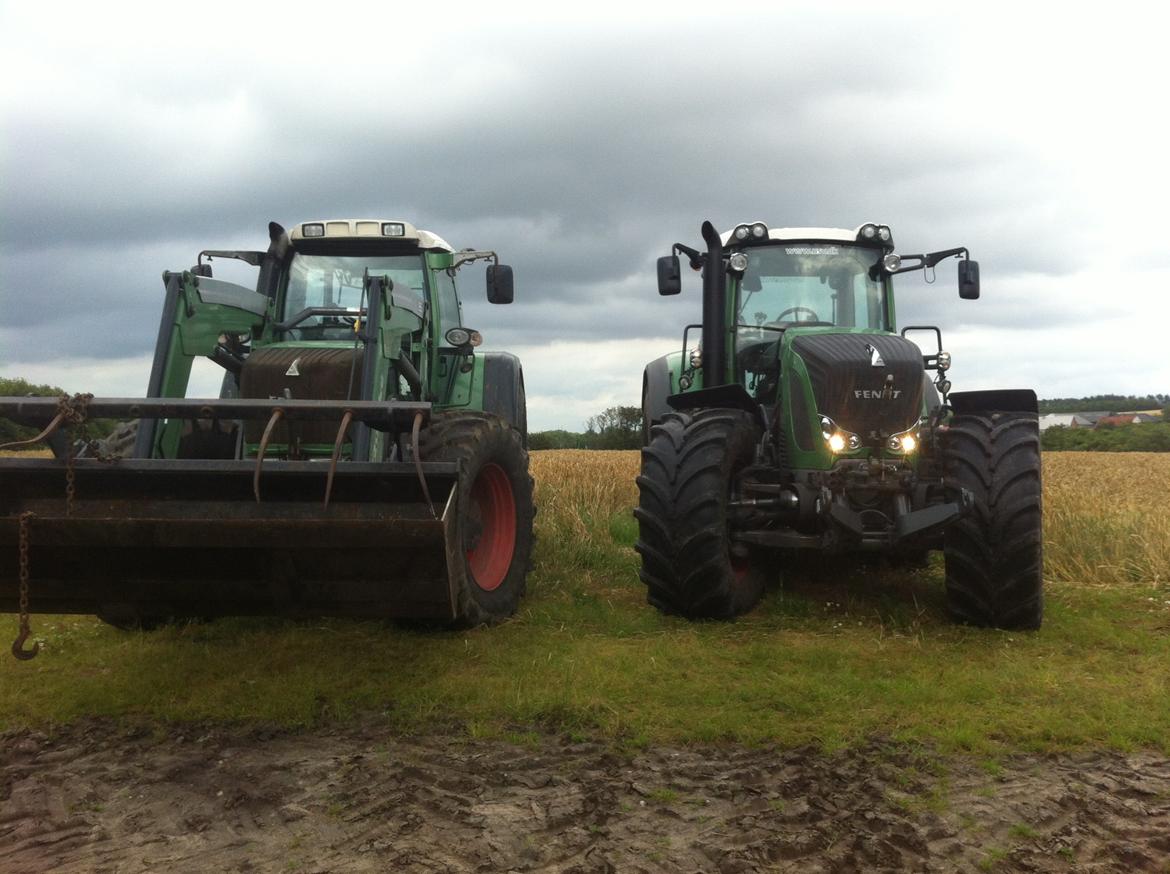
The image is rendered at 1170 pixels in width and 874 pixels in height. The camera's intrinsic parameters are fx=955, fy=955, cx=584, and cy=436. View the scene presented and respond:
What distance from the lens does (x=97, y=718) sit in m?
4.10

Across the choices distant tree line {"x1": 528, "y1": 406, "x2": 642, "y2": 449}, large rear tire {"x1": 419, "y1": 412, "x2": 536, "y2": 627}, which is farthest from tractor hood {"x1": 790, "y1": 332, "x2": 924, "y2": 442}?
distant tree line {"x1": 528, "y1": 406, "x2": 642, "y2": 449}

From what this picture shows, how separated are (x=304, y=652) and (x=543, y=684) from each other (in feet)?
4.43

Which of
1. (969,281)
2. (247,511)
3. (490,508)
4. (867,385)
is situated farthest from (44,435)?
(969,281)

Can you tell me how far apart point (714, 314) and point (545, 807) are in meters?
4.02

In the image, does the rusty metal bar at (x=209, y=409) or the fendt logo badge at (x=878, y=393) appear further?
the fendt logo badge at (x=878, y=393)

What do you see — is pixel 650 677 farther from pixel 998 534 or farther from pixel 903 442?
pixel 903 442

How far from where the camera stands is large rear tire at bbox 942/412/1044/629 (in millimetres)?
5234

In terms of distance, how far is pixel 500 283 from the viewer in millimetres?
7379

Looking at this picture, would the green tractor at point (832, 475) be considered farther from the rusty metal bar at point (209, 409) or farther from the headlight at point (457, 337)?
the rusty metal bar at point (209, 409)

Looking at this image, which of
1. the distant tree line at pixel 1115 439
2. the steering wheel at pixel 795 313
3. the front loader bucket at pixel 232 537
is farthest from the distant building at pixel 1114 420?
the front loader bucket at pixel 232 537

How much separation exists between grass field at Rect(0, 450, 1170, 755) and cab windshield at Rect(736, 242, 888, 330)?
1883 millimetres

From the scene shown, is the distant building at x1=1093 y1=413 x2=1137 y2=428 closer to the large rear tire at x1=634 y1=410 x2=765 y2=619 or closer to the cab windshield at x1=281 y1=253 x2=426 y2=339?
the cab windshield at x1=281 y1=253 x2=426 y2=339

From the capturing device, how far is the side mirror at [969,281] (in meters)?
6.81

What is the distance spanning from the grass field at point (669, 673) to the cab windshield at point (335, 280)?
2.40 m
